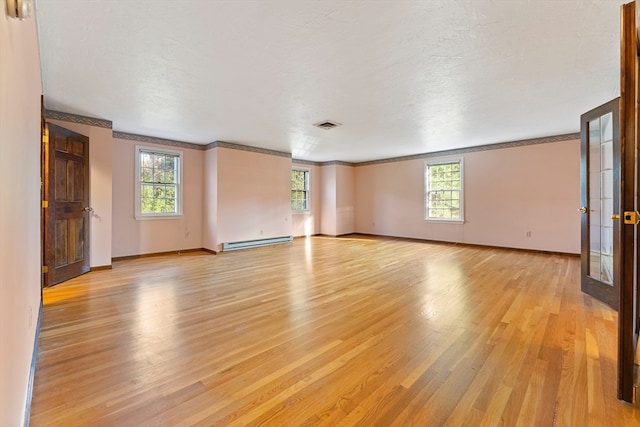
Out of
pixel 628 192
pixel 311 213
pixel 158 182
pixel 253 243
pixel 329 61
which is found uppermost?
pixel 329 61

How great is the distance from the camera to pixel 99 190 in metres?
4.70

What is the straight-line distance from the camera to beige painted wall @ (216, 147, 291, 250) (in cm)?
645

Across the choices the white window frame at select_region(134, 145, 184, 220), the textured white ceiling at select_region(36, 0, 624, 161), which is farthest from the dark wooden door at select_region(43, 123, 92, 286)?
the white window frame at select_region(134, 145, 184, 220)

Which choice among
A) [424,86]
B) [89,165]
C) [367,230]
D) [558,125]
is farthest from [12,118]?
[367,230]

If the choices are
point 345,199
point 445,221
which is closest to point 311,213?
point 345,199

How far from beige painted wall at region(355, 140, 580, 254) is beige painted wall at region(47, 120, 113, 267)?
6.87m

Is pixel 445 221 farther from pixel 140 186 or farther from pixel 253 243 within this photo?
pixel 140 186

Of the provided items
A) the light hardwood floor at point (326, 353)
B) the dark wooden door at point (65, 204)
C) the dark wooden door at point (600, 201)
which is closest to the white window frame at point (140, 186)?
the dark wooden door at point (65, 204)

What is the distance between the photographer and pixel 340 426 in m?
1.42

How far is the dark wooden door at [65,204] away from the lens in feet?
12.5

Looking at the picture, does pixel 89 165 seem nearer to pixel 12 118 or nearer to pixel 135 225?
pixel 135 225

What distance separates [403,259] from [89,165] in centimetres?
547

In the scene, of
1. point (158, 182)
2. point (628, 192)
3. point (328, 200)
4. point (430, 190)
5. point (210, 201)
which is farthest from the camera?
point (328, 200)

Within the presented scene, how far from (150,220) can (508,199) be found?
7611mm
